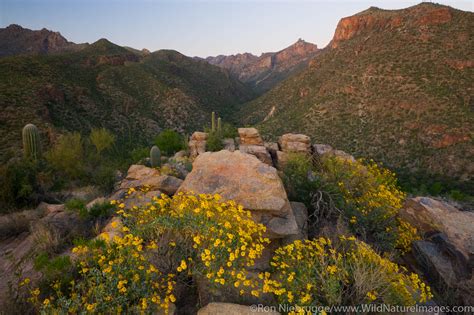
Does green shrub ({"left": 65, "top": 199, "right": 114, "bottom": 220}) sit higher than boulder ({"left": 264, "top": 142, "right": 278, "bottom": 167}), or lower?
lower

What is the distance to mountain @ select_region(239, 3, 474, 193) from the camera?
25953mm

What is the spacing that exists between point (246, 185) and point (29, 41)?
12763 cm

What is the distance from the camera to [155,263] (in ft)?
9.50

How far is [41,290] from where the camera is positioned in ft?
9.42

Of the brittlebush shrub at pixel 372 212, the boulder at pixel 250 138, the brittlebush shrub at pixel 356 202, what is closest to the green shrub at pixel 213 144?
the boulder at pixel 250 138

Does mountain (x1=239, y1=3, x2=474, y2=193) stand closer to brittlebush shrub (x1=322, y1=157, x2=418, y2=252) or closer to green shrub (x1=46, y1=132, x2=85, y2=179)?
brittlebush shrub (x1=322, y1=157, x2=418, y2=252)

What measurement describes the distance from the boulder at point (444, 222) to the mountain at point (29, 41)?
10901 cm

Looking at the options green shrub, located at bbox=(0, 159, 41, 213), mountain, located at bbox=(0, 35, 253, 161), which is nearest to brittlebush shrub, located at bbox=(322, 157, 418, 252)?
green shrub, located at bbox=(0, 159, 41, 213)

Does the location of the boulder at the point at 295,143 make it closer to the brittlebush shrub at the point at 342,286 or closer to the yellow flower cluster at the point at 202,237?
the brittlebush shrub at the point at 342,286

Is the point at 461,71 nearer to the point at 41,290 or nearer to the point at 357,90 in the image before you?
the point at 357,90

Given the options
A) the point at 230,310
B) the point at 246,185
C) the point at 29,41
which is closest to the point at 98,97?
the point at 246,185

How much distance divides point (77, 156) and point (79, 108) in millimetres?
21454

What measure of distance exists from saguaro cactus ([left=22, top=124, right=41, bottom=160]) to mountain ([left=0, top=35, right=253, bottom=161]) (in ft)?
22.3

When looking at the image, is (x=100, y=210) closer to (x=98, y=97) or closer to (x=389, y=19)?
(x=98, y=97)
